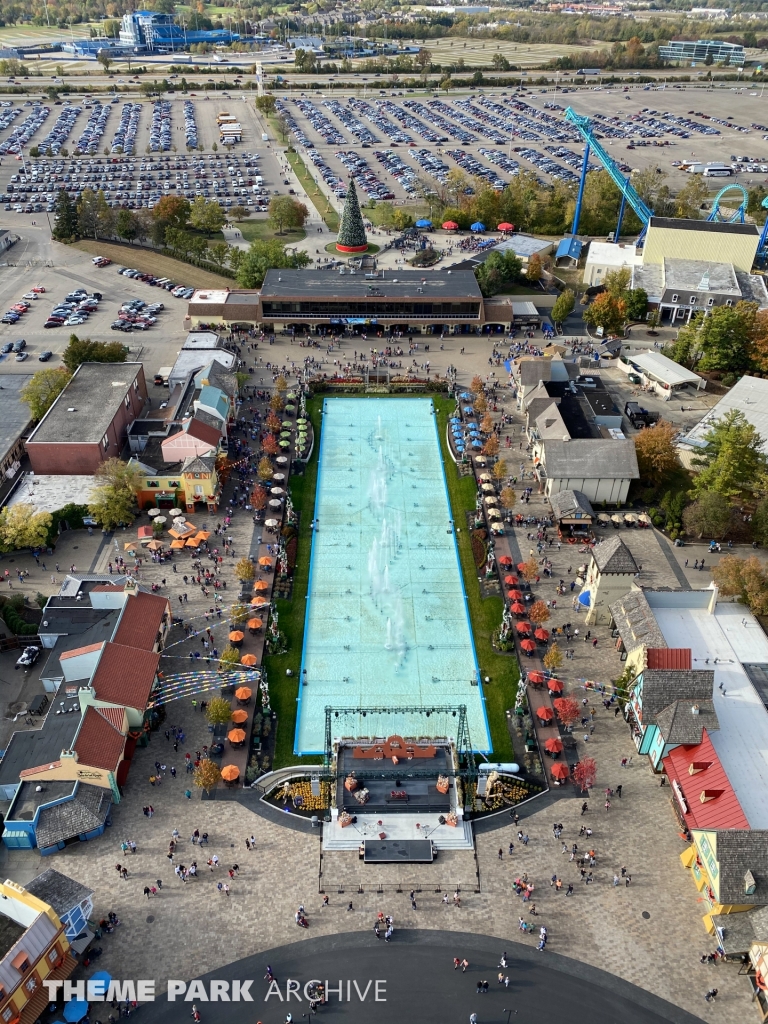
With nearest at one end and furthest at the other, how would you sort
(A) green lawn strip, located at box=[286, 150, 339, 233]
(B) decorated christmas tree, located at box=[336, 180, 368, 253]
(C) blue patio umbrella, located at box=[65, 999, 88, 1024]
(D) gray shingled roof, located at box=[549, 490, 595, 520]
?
1. (C) blue patio umbrella, located at box=[65, 999, 88, 1024]
2. (D) gray shingled roof, located at box=[549, 490, 595, 520]
3. (B) decorated christmas tree, located at box=[336, 180, 368, 253]
4. (A) green lawn strip, located at box=[286, 150, 339, 233]

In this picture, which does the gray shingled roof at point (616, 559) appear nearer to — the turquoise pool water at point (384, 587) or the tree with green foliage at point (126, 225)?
the turquoise pool water at point (384, 587)

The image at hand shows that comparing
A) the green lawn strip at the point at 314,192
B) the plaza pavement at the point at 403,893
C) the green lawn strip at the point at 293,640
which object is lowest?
the green lawn strip at the point at 293,640

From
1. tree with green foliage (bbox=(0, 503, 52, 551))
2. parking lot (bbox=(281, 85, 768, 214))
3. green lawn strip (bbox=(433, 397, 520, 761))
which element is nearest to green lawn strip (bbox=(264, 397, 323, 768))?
green lawn strip (bbox=(433, 397, 520, 761))

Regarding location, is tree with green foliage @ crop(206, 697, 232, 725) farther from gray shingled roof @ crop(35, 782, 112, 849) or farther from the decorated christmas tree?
the decorated christmas tree

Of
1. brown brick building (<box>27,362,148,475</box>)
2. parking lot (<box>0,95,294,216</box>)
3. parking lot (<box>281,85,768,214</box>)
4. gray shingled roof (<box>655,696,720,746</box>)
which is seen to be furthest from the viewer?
parking lot (<box>281,85,768,214</box>)

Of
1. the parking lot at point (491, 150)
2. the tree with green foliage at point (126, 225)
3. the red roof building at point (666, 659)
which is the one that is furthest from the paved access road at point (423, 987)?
the parking lot at point (491, 150)

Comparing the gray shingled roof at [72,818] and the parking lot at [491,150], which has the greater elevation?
the parking lot at [491,150]
